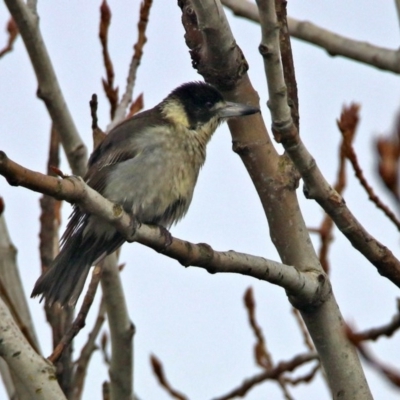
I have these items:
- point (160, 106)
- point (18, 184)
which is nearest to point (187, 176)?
point (160, 106)

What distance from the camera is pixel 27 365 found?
9.59ft

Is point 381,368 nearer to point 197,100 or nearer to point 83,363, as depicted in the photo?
point 83,363

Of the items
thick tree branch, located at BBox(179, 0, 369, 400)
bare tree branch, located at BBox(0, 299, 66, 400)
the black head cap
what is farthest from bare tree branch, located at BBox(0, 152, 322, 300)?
the black head cap

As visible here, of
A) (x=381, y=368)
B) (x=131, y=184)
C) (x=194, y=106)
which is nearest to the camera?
(x=381, y=368)

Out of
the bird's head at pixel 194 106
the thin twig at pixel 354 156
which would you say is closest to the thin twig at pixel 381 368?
the thin twig at pixel 354 156

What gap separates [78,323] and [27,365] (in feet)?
2.38

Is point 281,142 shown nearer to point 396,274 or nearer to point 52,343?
point 396,274

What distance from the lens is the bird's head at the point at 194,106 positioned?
472 centimetres

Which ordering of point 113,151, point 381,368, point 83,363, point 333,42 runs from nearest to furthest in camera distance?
point 381,368 < point 83,363 < point 113,151 < point 333,42

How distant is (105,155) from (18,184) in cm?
197


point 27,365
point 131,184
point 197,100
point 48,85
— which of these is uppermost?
point 197,100

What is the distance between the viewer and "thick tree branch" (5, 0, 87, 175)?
3973 millimetres

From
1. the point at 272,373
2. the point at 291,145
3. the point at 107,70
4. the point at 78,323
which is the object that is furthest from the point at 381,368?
the point at 107,70

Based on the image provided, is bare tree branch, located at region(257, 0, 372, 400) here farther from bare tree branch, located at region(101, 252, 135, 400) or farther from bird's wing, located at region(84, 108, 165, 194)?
bird's wing, located at region(84, 108, 165, 194)
